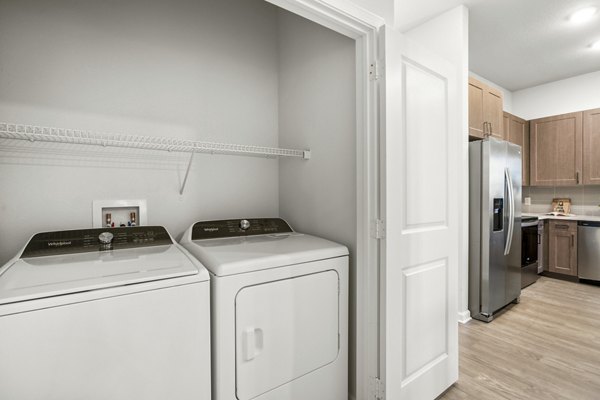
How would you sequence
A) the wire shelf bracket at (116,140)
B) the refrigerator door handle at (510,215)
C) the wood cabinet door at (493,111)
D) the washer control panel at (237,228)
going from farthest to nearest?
the wood cabinet door at (493,111)
the refrigerator door handle at (510,215)
the washer control panel at (237,228)
the wire shelf bracket at (116,140)

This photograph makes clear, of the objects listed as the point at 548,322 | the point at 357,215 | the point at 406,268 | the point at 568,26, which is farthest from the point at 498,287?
the point at 568,26

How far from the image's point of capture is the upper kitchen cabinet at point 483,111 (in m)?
2.95

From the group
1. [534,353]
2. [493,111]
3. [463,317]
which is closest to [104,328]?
[534,353]

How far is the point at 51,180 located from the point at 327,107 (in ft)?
4.88

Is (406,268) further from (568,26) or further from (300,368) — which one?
(568,26)

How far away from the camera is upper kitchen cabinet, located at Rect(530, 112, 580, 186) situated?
13.3ft

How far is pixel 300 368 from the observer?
1.33 meters

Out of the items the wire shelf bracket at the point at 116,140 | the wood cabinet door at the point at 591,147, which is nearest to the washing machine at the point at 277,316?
the wire shelf bracket at the point at 116,140

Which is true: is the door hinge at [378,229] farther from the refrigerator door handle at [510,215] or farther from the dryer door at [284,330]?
the refrigerator door handle at [510,215]

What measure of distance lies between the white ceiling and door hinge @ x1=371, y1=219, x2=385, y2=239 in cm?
236

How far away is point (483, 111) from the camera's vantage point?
3.08 m

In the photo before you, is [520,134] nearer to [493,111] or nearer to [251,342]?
[493,111]

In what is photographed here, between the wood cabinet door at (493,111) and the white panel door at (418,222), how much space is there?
1.71 metres

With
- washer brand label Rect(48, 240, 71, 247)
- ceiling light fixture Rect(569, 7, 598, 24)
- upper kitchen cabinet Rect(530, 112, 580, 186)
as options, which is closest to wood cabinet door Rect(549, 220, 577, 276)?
upper kitchen cabinet Rect(530, 112, 580, 186)
